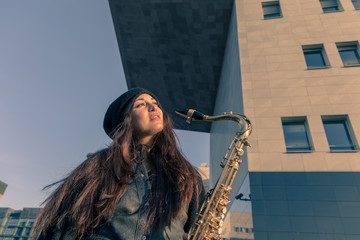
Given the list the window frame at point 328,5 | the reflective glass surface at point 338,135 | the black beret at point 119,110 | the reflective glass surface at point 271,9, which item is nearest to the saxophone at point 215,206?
the black beret at point 119,110

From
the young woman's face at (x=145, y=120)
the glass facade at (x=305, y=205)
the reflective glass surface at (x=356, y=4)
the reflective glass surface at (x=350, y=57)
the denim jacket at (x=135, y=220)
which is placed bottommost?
the denim jacket at (x=135, y=220)

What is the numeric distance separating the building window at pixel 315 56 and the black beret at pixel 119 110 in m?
10.2

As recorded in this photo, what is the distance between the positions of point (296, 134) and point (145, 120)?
809cm

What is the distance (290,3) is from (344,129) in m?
7.31

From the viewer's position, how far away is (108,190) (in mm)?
1828

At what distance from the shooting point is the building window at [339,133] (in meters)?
8.29

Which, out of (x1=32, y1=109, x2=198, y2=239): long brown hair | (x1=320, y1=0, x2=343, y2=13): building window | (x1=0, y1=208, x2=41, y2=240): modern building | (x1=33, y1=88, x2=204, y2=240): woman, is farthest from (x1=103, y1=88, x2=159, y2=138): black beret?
(x1=0, y1=208, x2=41, y2=240): modern building

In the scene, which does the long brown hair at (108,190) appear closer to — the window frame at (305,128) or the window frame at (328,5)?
the window frame at (305,128)

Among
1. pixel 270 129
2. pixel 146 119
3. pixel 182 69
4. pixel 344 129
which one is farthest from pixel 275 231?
pixel 182 69

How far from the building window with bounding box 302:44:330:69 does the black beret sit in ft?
33.3

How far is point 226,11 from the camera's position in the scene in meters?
13.5

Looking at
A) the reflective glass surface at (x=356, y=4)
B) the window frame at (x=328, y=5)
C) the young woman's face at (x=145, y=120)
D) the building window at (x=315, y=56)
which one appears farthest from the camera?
the window frame at (x=328, y=5)

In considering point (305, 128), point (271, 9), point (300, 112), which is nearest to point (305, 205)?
point (305, 128)

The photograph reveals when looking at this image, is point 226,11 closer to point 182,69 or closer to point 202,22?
point 202,22
